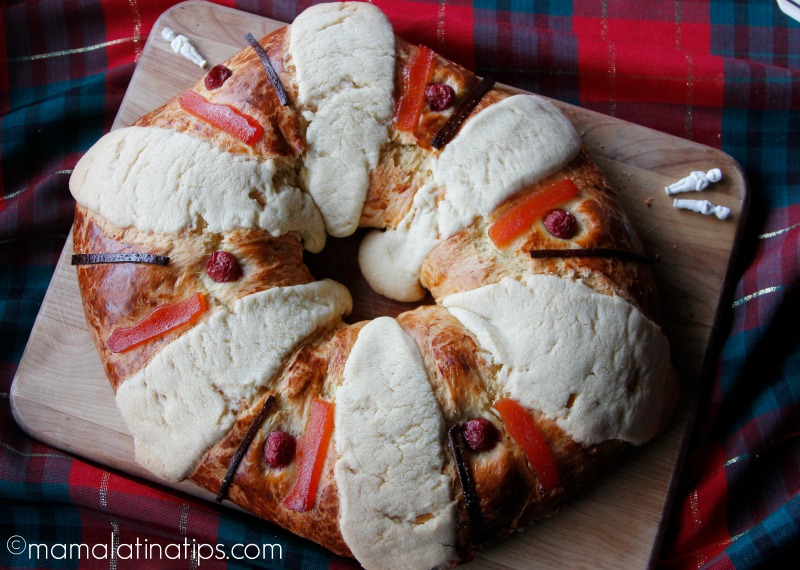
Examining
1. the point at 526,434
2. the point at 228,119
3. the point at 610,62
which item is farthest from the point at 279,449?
the point at 610,62

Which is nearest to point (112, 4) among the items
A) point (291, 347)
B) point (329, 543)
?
point (291, 347)

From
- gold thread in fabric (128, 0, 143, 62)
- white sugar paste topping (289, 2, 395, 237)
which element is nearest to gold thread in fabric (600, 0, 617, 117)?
white sugar paste topping (289, 2, 395, 237)

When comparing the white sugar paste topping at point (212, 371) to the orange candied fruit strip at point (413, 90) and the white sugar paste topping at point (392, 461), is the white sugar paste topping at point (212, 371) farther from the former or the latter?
the orange candied fruit strip at point (413, 90)

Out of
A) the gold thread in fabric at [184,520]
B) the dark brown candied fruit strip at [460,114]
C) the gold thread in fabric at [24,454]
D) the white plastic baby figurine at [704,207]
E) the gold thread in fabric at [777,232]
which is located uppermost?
the dark brown candied fruit strip at [460,114]

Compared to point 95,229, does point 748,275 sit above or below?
below

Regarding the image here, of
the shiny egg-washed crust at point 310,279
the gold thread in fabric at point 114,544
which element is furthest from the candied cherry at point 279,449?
the gold thread in fabric at point 114,544

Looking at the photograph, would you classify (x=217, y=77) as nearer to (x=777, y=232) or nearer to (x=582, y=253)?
(x=582, y=253)

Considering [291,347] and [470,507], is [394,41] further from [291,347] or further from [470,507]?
[470,507]
